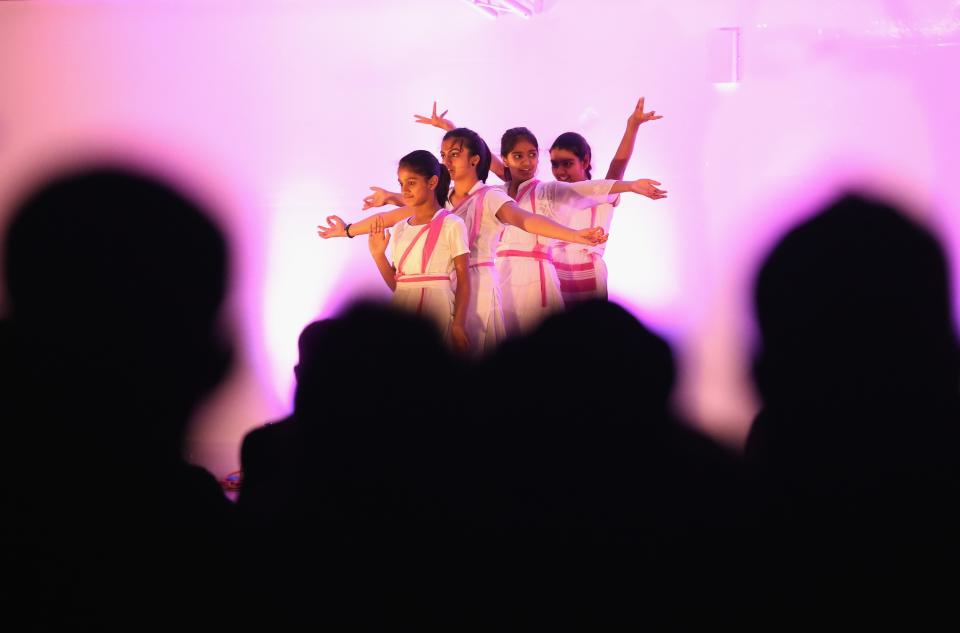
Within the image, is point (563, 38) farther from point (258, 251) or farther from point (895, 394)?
point (895, 394)

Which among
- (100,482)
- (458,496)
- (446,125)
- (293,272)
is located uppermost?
(446,125)

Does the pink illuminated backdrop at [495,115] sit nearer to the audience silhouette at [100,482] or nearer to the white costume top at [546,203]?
the white costume top at [546,203]

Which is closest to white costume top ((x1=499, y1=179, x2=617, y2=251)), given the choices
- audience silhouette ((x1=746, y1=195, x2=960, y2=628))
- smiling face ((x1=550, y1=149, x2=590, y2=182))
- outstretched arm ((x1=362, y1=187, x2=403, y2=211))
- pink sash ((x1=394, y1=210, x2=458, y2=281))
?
smiling face ((x1=550, y1=149, x2=590, y2=182))

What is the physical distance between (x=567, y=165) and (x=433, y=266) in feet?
2.56

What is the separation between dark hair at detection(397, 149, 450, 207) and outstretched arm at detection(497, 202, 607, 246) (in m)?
0.26

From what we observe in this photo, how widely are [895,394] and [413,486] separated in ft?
3.48

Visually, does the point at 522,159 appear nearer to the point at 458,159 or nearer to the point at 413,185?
the point at 458,159

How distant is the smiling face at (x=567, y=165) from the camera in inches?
142

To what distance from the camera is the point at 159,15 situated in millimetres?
4641

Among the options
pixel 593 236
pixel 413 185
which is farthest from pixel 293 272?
pixel 593 236

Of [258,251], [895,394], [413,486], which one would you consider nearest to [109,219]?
[258,251]

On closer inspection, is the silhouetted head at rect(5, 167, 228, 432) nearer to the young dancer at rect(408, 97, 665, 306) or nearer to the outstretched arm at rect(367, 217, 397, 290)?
the outstretched arm at rect(367, 217, 397, 290)

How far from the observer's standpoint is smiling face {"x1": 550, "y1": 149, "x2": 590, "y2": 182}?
3598mm

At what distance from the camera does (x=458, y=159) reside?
337 cm
